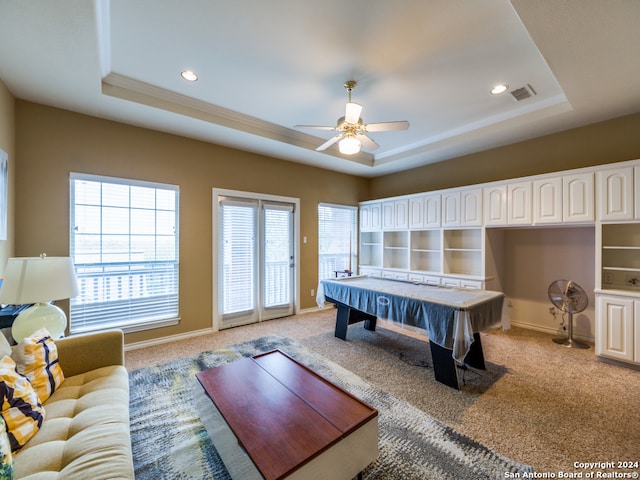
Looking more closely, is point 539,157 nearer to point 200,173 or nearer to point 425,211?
point 425,211

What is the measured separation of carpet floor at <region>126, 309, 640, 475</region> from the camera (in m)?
1.80

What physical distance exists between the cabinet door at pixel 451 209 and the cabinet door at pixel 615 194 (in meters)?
1.56

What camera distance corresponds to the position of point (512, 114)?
11.2 feet

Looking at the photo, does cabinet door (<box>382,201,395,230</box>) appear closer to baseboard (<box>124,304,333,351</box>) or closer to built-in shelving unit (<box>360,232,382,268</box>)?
built-in shelving unit (<box>360,232,382,268</box>)

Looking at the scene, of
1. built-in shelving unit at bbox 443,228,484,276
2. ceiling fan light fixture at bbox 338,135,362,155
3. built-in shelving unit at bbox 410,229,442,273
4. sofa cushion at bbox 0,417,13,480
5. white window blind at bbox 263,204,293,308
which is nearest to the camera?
sofa cushion at bbox 0,417,13,480

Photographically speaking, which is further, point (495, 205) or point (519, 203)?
point (495, 205)

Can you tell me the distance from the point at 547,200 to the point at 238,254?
4325mm

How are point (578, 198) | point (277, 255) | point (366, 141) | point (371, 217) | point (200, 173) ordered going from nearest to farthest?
point (366, 141) → point (578, 198) → point (200, 173) → point (277, 255) → point (371, 217)

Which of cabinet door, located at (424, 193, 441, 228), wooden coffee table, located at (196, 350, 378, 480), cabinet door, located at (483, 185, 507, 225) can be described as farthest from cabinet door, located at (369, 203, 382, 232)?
wooden coffee table, located at (196, 350, 378, 480)

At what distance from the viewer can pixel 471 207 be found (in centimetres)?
410

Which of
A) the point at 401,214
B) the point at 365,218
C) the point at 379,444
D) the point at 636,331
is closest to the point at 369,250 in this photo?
the point at 365,218

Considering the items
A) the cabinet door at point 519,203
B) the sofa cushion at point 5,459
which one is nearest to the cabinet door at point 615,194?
the cabinet door at point 519,203

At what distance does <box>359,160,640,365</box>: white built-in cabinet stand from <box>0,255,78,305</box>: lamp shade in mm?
4553

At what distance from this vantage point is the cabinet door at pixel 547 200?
10.9ft
